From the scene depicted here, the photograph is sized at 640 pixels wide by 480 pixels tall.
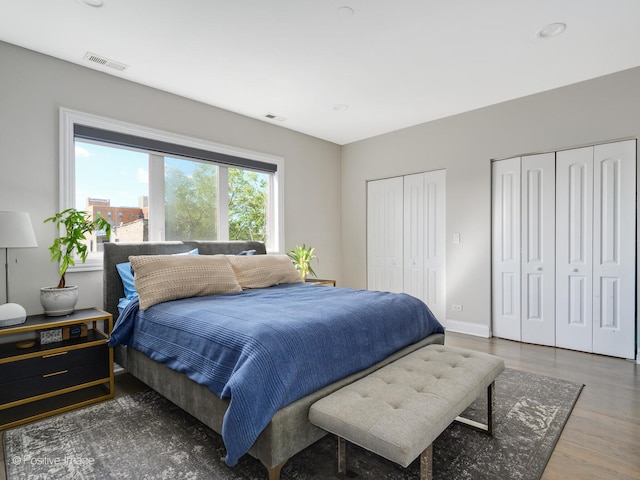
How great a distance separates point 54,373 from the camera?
2.33 m

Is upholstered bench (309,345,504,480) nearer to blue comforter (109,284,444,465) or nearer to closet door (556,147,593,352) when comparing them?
blue comforter (109,284,444,465)

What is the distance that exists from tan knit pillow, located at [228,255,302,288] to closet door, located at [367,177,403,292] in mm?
1997

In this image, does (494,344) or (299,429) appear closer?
(299,429)

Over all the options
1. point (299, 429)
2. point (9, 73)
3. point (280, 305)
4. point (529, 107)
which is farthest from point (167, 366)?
point (529, 107)

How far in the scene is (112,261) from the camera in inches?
118

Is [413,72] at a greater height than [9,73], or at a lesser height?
greater

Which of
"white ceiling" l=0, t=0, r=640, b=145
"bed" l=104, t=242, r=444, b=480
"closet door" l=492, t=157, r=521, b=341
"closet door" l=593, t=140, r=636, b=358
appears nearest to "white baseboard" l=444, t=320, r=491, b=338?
"closet door" l=492, t=157, r=521, b=341

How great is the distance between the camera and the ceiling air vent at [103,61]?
114 inches

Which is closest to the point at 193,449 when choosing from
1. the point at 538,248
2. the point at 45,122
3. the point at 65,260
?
the point at 65,260

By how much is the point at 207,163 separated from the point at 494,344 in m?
3.86

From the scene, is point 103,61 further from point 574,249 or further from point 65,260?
point 574,249

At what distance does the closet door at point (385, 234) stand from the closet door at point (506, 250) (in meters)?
1.28

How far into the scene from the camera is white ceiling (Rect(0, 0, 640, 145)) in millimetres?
2344

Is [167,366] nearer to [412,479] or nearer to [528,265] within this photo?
[412,479]
